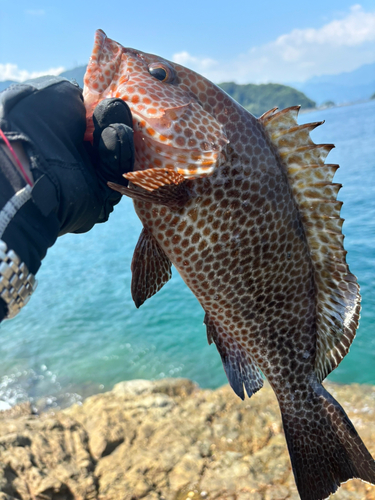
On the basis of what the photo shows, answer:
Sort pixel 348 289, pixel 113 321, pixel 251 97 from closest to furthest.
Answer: pixel 348 289 → pixel 113 321 → pixel 251 97

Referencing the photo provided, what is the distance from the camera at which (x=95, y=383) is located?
31.8ft

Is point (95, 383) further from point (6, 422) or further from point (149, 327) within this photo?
point (6, 422)

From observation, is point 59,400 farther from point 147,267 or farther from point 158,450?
point 147,267

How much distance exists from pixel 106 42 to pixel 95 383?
8829 millimetres

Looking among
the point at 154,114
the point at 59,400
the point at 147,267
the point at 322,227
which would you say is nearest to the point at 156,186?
the point at 154,114

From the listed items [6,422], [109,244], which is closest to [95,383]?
[6,422]

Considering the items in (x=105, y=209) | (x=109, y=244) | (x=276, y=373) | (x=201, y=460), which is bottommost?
(x=201, y=460)

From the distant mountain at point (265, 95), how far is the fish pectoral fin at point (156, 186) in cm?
17362

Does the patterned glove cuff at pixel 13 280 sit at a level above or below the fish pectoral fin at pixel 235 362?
below

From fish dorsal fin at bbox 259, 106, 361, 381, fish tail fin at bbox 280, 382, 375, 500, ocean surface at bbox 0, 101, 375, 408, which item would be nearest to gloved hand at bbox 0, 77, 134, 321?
fish dorsal fin at bbox 259, 106, 361, 381

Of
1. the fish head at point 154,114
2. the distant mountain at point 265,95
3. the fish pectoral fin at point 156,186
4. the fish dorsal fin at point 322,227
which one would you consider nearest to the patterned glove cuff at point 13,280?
the fish pectoral fin at point 156,186

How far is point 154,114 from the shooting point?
2.43 m

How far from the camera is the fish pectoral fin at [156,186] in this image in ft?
7.14

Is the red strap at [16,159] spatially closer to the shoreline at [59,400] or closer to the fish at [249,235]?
the fish at [249,235]
